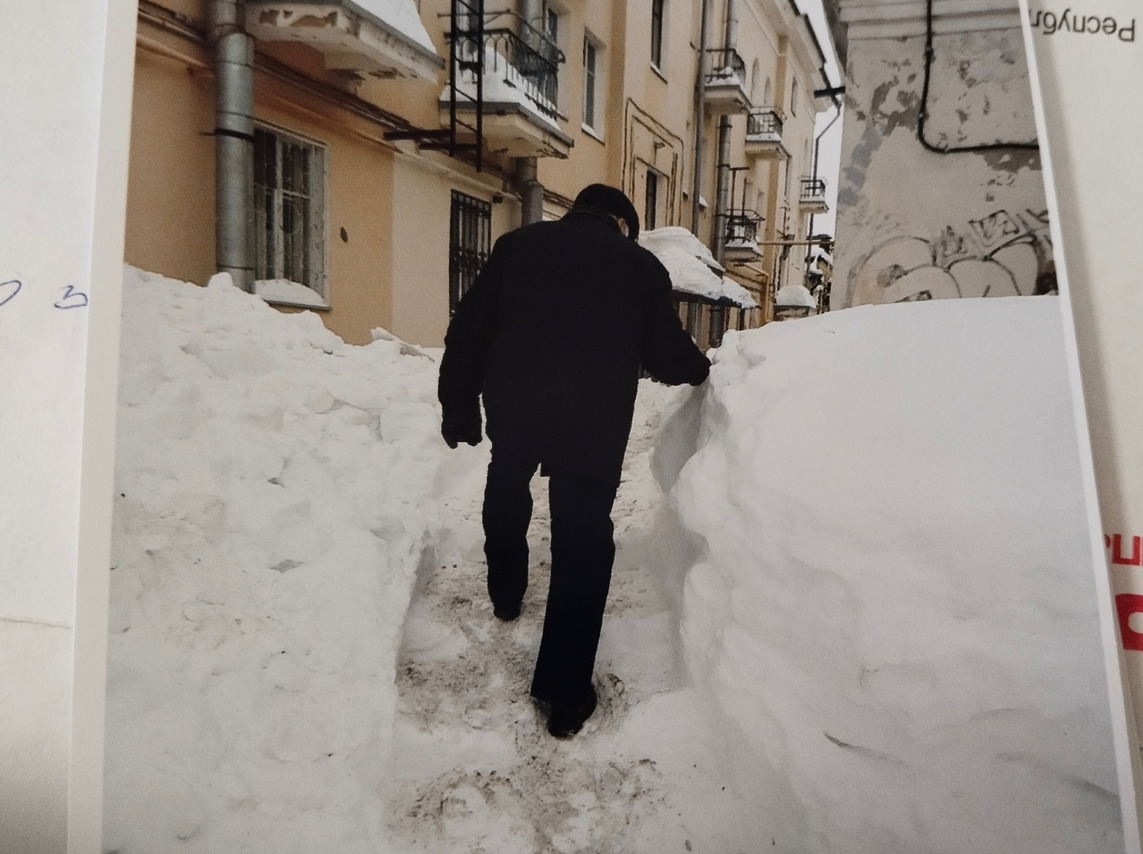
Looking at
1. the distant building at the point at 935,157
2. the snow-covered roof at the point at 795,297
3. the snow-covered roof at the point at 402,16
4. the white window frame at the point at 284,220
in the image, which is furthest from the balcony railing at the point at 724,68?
the white window frame at the point at 284,220

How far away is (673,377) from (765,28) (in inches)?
24.5

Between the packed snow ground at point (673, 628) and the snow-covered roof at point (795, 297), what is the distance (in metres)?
0.05

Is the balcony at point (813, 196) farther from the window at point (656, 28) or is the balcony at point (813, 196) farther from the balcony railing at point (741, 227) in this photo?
the window at point (656, 28)

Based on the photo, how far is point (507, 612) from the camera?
1.36m

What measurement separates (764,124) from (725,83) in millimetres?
142

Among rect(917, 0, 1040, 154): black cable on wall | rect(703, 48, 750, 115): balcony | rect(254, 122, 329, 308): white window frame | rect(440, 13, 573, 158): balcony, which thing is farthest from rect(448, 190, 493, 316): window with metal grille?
rect(917, 0, 1040, 154): black cable on wall

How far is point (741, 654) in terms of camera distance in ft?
3.88

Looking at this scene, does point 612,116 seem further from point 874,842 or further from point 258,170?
point 874,842

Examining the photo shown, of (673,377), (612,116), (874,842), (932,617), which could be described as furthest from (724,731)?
(612,116)

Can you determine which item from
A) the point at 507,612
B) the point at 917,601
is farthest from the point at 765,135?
the point at 507,612

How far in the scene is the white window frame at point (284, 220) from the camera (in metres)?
1.11

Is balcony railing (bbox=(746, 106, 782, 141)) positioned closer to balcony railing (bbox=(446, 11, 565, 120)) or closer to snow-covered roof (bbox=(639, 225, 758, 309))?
snow-covered roof (bbox=(639, 225, 758, 309))

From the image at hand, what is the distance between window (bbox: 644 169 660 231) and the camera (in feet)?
4.41

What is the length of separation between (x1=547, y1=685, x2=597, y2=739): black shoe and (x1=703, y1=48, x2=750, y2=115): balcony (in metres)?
1.07
